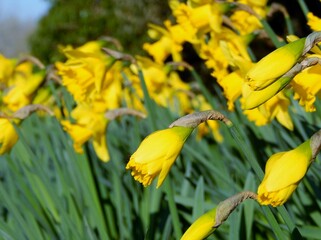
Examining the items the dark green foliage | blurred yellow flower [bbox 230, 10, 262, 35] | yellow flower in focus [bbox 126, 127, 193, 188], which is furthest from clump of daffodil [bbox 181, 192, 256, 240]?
the dark green foliage

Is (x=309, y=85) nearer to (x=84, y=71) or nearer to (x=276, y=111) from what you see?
(x=276, y=111)

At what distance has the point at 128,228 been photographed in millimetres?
1886

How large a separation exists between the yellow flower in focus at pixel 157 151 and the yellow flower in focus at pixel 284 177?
17 centimetres

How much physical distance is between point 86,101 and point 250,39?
53cm

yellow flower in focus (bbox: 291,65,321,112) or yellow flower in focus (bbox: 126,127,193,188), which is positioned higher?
yellow flower in focus (bbox: 126,127,193,188)

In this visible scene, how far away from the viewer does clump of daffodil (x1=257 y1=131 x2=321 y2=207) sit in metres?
0.99

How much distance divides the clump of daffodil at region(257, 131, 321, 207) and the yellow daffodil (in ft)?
3.19

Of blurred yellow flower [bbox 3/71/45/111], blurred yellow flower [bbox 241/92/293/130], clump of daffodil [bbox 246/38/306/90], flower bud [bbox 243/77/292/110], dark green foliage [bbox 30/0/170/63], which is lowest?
blurred yellow flower [bbox 241/92/293/130]

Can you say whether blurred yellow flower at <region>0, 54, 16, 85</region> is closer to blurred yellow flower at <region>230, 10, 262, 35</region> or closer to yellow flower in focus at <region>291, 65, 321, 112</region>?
blurred yellow flower at <region>230, 10, 262, 35</region>

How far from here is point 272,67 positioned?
3.27 ft

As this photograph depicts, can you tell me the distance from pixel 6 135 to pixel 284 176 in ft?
3.33

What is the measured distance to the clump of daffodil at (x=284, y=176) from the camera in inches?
38.9

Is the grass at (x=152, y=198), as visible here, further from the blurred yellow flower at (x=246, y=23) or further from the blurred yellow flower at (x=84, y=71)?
the blurred yellow flower at (x=246, y=23)

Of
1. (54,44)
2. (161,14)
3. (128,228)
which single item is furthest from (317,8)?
(128,228)
